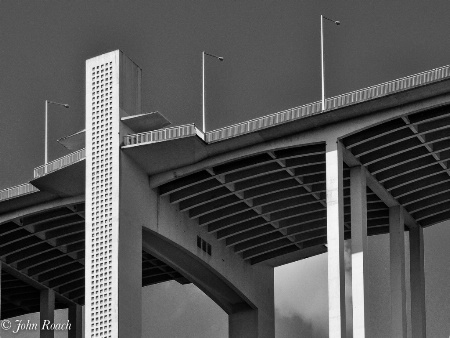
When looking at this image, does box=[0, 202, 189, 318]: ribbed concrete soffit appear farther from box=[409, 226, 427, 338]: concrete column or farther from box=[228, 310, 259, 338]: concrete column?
box=[409, 226, 427, 338]: concrete column

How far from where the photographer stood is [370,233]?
69.9 metres

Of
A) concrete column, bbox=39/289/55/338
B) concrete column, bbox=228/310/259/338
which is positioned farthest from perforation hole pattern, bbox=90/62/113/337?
concrete column, bbox=39/289/55/338

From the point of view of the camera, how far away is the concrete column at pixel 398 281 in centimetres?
6406

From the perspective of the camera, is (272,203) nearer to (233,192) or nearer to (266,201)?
(266,201)

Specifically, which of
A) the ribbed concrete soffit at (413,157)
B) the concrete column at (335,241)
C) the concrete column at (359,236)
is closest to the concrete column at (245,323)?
the ribbed concrete soffit at (413,157)

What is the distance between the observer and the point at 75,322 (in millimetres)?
77375

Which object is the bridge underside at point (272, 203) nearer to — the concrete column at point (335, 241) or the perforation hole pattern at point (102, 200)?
the concrete column at point (335, 241)

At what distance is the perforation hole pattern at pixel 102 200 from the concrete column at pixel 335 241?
9.30 meters

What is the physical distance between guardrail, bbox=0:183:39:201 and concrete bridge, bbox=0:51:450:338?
0.30 ft

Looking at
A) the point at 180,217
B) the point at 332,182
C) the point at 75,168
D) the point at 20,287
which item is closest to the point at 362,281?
the point at 332,182

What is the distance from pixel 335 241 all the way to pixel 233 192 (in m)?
7.17

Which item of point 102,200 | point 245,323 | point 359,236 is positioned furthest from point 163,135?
point 245,323

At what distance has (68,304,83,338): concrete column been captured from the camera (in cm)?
A: 7744

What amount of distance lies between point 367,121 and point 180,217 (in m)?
11.6
